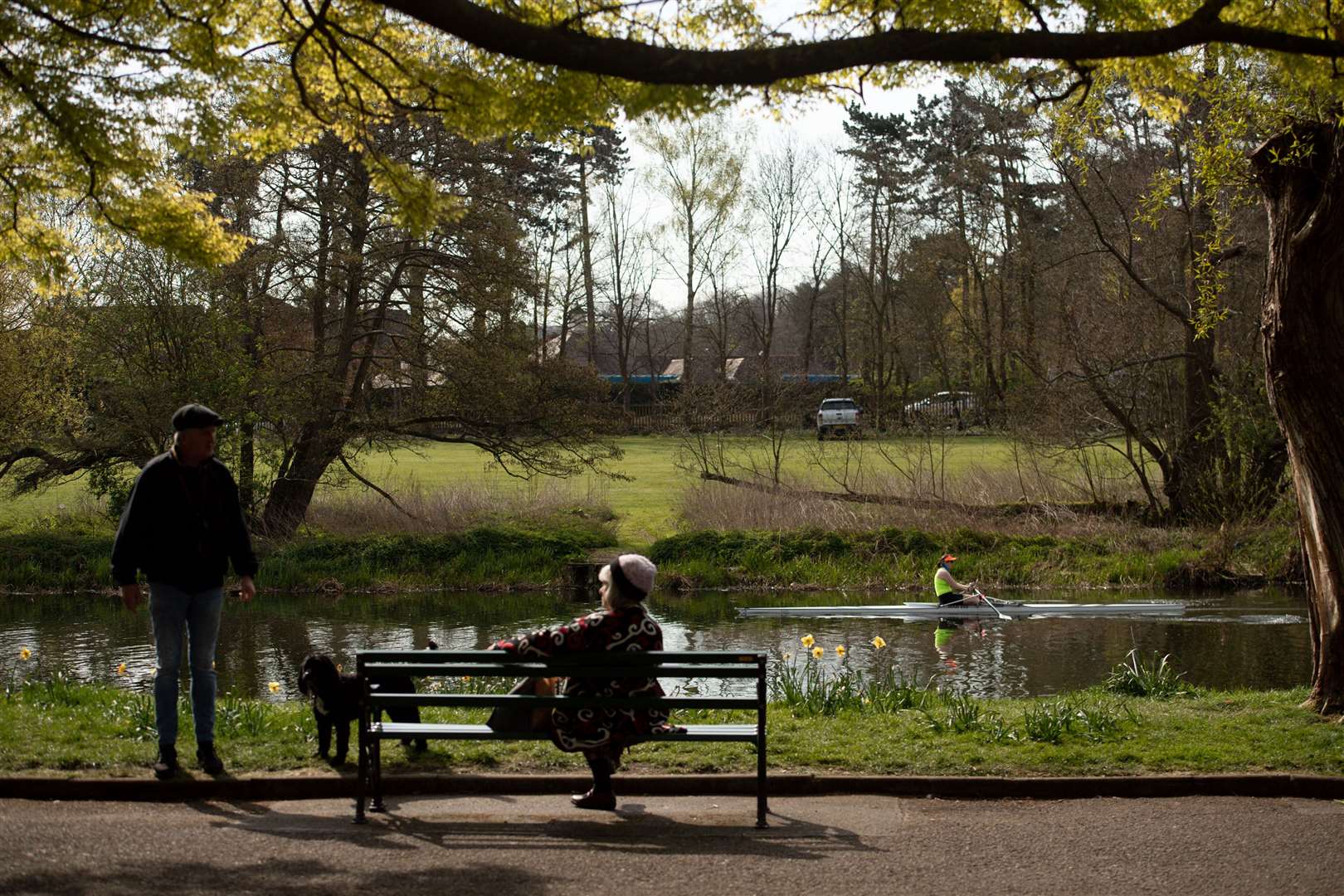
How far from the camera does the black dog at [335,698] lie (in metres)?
7.33

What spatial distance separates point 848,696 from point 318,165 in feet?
60.9

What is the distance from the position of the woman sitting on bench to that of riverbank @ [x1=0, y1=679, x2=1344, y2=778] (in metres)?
0.67

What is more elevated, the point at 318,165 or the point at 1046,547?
the point at 318,165

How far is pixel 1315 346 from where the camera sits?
895 centimetres

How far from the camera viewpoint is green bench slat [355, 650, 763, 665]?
21.1 feet

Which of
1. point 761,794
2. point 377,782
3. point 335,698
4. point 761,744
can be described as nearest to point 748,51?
point 761,744

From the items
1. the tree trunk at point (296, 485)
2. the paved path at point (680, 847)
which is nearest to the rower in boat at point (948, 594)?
the tree trunk at point (296, 485)

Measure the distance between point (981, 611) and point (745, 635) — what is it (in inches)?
155

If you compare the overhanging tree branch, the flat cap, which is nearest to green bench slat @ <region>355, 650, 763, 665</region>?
the flat cap

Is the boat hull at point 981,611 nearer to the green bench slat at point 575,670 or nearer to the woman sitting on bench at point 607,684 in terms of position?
the woman sitting on bench at point 607,684

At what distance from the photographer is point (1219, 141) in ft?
36.0

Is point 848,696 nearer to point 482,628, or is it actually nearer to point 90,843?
point 90,843

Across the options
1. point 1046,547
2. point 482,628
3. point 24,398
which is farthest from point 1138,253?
point 24,398

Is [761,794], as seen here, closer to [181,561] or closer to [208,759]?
[208,759]
